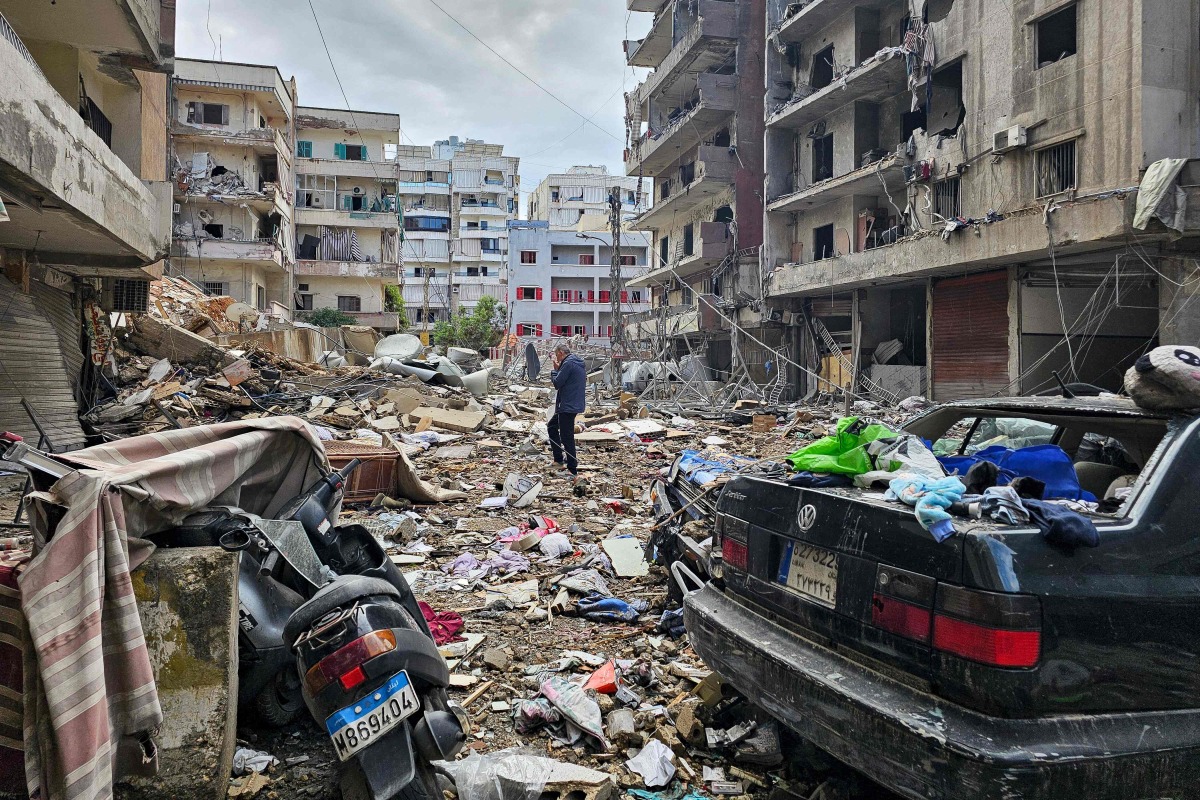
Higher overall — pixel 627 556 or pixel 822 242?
pixel 822 242

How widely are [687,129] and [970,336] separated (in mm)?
17778

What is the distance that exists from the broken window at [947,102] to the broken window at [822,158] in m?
4.83

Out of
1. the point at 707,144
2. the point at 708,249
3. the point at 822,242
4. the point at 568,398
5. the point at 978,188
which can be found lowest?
the point at 568,398

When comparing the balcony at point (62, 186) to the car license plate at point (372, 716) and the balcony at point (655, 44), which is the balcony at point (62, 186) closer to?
the car license plate at point (372, 716)

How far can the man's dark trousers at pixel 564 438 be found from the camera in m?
10.6

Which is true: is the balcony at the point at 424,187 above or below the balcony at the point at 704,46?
above

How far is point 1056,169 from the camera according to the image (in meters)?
16.0

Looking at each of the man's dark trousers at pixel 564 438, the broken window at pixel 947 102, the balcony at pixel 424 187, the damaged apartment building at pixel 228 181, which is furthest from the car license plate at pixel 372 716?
the balcony at pixel 424 187

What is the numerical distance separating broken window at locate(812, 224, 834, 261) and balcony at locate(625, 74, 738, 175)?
304 inches

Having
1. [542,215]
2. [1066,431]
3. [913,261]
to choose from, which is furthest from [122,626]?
[542,215]

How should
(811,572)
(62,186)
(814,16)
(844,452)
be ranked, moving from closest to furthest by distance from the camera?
(811,572) → (844,452) → (62,186) → (814,16)

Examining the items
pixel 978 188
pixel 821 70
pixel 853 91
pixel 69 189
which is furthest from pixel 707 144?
pixel 69 189

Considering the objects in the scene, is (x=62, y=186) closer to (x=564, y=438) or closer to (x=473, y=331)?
(x=564, y=438)

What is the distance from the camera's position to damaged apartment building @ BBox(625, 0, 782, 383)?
29.7 meters
